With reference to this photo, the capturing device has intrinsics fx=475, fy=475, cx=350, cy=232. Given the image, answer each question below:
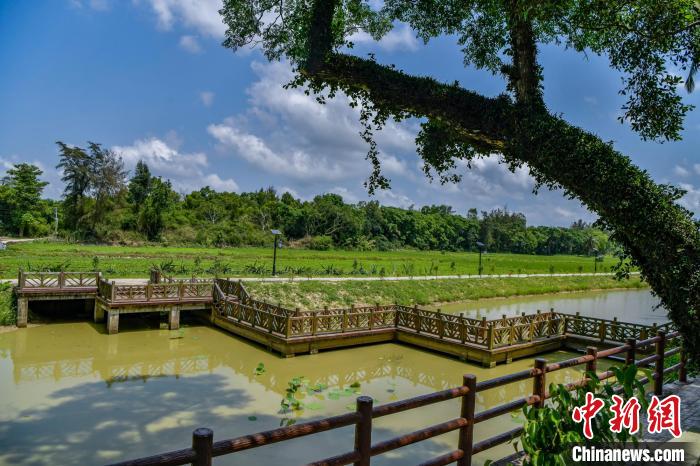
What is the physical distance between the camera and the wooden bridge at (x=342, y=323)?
15.2m

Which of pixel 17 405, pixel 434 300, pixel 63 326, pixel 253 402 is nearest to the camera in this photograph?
pixel 17 405

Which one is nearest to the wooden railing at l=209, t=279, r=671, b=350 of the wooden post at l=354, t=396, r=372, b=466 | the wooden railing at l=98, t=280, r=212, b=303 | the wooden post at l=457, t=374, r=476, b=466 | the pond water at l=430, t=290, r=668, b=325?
the wooden railing at l=98, t=280, r=212, b=303

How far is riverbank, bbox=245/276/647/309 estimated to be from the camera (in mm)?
24281

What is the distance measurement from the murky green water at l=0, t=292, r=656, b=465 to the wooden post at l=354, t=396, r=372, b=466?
14.5 ft

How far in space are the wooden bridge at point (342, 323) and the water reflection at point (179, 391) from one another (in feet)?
1.67

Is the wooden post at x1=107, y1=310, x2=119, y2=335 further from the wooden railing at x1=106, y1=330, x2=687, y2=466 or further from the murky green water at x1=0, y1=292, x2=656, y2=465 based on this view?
the wooden railing at x1=106, y1=330, x2=687, y2=466

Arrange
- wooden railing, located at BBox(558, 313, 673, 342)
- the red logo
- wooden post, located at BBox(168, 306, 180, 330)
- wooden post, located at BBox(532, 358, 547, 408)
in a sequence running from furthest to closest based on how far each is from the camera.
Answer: wooden post, located at BBox(168, 306, 180, 330), wooden railing, located at BBox(558, 313, 673, 342), wooden post, located at BBox(532, 358, 547, 408), the red logo

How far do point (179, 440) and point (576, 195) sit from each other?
7.75 m

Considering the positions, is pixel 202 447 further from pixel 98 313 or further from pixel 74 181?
pixel 74 181

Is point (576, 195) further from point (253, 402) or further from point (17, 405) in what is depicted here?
point (17, 405)

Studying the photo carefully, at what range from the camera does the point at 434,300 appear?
97.2 ft

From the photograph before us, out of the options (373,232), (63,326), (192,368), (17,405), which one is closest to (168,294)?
(63,326)

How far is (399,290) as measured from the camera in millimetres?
29078

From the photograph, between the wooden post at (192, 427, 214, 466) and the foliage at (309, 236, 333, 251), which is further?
the foliage at (309, 236, 333, 251)
